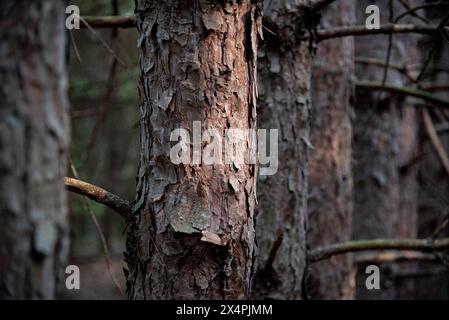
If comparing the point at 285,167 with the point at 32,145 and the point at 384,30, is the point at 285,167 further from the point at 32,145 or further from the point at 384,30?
the point at 32,145

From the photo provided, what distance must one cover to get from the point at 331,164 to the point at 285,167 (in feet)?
3.60

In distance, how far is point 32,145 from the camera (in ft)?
4.77

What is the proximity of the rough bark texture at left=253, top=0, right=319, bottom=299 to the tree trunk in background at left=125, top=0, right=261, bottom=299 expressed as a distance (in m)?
0.82

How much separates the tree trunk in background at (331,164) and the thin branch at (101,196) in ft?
6.88

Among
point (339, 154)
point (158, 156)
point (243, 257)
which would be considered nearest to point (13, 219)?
point (158, 156)

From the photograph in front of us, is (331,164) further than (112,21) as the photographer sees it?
Yes

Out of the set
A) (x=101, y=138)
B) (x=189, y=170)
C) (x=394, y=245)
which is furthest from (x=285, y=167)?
(x=101, y=138)

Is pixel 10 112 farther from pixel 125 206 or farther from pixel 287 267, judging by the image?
pixel 287 267

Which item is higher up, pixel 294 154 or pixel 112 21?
pixel 112 21

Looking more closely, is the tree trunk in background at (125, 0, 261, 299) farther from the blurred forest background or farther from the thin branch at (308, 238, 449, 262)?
the blurred forest background

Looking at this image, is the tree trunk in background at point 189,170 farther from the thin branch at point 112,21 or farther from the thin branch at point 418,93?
the thin branch at point 418,93

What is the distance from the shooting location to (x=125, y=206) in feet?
7.61

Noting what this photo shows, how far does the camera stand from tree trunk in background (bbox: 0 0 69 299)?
1425mm
